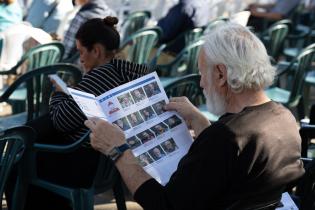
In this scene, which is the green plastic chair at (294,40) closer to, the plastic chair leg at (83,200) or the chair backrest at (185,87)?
the chair backrest at (185,87)

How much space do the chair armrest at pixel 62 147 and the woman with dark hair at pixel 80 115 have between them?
0.08 meters

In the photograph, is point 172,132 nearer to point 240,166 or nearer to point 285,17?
point 240,166

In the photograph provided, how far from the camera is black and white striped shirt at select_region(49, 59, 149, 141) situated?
137 inches

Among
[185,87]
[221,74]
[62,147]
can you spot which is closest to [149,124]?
[221,74]

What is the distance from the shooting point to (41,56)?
18.2 ft

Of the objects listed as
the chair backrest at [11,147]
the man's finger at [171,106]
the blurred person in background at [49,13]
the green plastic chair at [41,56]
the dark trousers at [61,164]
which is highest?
the man's finger at [171,106]

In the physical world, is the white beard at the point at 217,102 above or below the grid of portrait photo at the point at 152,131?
above

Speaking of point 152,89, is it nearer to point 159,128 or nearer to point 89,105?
point 159,128

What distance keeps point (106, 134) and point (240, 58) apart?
527 millimetres

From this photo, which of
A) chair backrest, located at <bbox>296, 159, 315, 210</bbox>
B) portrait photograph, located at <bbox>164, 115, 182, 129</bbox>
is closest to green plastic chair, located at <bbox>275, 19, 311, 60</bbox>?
chair backrest, located at <bbox>296, 159, 315, 210</bbox>

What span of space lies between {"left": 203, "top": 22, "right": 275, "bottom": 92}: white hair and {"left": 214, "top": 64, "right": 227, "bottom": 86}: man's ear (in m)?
0.01

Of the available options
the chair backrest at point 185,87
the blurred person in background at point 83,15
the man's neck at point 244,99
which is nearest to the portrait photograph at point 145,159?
the man's neck at point 244,99

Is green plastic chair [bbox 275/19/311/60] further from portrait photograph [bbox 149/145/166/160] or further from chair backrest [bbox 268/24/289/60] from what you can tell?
portrait photograph [bbox 149/145/166/160]

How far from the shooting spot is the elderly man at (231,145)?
235 cm
